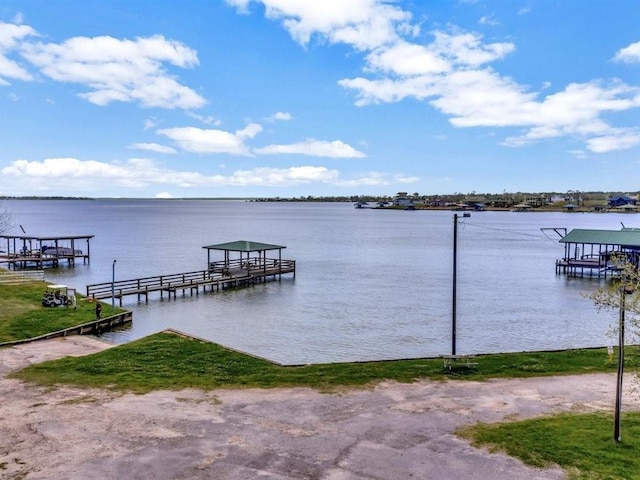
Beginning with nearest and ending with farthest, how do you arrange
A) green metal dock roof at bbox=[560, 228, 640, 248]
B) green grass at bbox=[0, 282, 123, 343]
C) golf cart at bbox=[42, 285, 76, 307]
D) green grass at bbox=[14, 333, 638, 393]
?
green grass at bbox=[14, 333, 638, 393] < green grass at bbox=[0, 282, 123, 343] < golf cart at bbox=[42, 285, 76, 307] < green metal dock roof at bbox=[560, 228, 640, 248]

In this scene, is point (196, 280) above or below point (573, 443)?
below

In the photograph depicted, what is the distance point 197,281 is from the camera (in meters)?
46.6

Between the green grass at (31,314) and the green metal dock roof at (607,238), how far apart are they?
4758 cm

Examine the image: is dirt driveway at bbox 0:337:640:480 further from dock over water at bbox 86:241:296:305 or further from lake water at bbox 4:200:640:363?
dock over water at bbox 86:241:296:305

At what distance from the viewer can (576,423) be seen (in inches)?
567

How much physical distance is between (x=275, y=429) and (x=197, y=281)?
33.9 m

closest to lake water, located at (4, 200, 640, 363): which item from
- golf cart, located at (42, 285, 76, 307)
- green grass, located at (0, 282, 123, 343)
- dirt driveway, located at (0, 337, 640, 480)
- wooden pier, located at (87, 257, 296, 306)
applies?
wooden pier, located at (87, 257, 296, 306)

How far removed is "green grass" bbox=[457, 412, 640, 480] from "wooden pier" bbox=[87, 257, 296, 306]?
3070cm

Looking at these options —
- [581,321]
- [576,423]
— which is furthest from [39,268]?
[576,423]

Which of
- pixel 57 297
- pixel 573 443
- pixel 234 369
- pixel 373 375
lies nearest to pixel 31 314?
pixel 57 297

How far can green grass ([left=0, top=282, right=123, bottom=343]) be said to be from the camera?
2522 cm

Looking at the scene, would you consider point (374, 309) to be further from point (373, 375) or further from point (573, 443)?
point (573, 443)

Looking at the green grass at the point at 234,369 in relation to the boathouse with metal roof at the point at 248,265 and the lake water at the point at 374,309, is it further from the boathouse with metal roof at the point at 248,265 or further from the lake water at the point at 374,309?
the boathouse with metal roof at the point at 248,265

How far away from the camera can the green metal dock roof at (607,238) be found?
5444 centimetres
